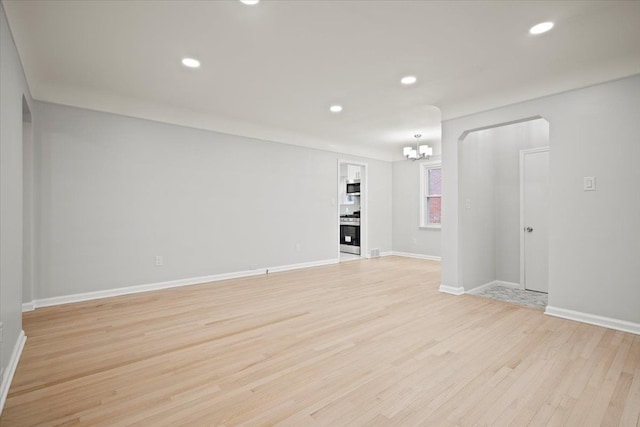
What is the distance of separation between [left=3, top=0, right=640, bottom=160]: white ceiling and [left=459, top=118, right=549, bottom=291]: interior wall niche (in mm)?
905

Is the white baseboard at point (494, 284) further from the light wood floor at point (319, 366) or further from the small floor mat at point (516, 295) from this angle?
the light wood floor at point (319, 366)

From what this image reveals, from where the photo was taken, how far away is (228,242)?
5113 millimetres

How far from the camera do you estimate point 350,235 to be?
8.09 metres

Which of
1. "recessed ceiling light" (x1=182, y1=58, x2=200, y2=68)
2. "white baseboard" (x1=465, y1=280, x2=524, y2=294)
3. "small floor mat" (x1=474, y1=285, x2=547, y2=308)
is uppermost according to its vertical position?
"recessed ceiling light" (x1=182, y1=58, x2=200, y2=68)

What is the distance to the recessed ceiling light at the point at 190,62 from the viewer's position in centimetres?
305

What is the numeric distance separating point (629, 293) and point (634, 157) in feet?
4.17

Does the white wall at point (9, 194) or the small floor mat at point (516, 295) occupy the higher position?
the white wall at point (9, 194)

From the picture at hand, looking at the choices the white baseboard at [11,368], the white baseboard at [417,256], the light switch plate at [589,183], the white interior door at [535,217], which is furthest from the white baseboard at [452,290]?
the white baseboard at [11,368]

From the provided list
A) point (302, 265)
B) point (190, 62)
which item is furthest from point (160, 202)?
point (302, 265)

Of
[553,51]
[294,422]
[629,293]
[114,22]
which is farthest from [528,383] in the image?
[114,22]

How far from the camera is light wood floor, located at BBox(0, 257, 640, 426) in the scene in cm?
173

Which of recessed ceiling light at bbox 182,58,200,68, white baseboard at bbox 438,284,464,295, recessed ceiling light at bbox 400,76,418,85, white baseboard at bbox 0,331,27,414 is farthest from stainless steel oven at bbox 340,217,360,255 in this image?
white baseboard at bbox 0,331,27,414

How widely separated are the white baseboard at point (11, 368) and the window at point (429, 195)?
686 cm

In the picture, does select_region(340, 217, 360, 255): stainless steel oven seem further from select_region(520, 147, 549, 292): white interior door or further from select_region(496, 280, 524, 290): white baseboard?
select_region(520, 147, 549, 292): white interior door
